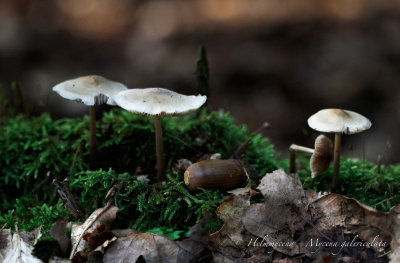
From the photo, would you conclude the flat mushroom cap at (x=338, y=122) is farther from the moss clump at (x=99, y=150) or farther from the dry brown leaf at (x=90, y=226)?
the dry brown leaf at (x=90, y=226)

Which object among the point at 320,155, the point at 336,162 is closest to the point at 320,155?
the point at 320,155

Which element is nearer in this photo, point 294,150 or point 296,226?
point 296,226

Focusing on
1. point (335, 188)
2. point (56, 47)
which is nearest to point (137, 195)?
point (335, 188)

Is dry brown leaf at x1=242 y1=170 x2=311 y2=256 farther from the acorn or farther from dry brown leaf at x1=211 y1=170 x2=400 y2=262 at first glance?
the acorn

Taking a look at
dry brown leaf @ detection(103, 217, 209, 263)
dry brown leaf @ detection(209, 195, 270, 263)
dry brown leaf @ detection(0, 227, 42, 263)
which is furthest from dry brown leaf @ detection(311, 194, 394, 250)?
dry brown leaf @ detection(0, 227, 42, 263)

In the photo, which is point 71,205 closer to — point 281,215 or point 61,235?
point 61,235

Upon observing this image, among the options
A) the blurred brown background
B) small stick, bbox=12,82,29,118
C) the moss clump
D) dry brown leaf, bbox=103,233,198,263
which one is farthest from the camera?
the blurred brown background
